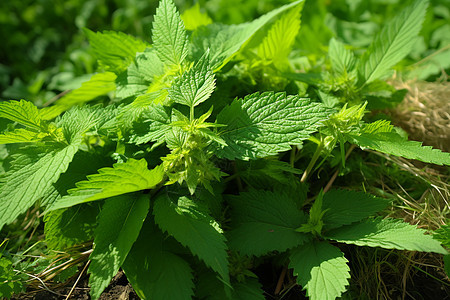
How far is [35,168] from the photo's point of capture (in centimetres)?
126

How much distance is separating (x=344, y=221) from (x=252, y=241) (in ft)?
1.06

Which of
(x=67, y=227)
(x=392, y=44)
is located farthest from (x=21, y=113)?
(x=392, y=44)

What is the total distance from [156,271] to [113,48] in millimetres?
947

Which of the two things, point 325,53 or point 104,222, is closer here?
point 104,222

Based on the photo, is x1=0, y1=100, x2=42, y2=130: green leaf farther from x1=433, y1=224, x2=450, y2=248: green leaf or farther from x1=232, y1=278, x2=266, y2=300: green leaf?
x1=433, y1=224, x2=450, y2=248: green leaf

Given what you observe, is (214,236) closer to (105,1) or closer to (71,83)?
(71,83)

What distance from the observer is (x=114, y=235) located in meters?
1.20

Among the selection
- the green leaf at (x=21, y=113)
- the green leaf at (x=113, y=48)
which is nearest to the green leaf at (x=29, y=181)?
the green leaf at (x=21, y=113)

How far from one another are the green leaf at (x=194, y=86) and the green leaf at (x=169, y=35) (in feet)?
0.37

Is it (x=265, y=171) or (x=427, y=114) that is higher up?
(x=265, y=171)

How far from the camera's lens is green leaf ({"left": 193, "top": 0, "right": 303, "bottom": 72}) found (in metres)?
1.47

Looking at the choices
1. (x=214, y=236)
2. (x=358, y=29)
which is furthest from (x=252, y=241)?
(x=358, y=29)

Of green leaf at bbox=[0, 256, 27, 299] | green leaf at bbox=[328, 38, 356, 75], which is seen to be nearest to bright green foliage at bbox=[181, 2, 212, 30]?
green leaf at bbox=[328, 38, 356, 75]

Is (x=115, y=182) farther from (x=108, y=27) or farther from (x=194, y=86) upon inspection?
(x=108, y=27)
